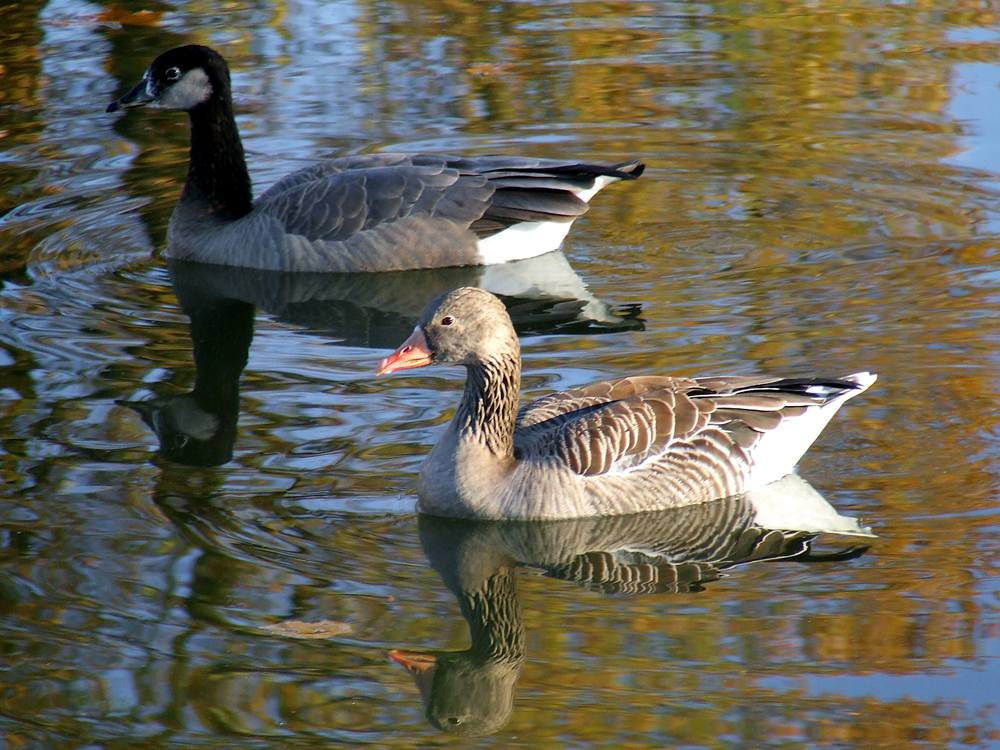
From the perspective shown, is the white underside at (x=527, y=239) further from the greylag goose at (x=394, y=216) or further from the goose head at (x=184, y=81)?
the goose head at (x=184, y=81)

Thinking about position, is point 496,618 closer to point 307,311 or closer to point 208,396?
point 208,396

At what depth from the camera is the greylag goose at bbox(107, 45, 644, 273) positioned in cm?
1074

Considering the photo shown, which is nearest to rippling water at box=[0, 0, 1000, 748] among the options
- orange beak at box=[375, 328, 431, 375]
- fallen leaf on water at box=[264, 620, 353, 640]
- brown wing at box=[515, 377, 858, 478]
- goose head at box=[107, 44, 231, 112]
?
fallen leaf on water at box=[264, 620, 353, 640]

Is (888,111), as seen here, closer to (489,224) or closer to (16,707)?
(489,224)

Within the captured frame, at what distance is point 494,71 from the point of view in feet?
49.4

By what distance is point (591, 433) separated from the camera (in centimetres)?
691

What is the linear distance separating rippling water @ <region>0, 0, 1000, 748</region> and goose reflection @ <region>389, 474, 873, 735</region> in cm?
3

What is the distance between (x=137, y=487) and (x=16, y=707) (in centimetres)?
181

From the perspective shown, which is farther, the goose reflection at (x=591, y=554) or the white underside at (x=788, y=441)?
the white underside at (x=788, y=441)

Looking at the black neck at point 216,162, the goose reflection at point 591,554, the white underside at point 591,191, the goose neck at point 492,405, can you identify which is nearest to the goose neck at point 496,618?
the goose reflection at point 591,554

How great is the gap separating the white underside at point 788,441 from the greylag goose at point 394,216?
3.87 m

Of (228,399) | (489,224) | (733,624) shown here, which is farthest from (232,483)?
(489,224)

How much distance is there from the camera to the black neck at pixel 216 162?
36.5ft

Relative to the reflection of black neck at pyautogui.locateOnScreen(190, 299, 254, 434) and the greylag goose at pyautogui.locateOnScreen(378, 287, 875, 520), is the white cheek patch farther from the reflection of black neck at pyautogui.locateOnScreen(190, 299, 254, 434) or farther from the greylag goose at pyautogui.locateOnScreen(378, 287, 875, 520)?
the greylag goose at pyautogui.locateOnScreen(378, 287, 875, 520)
